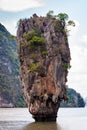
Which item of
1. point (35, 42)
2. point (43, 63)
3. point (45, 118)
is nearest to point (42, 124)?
point (45, 118)

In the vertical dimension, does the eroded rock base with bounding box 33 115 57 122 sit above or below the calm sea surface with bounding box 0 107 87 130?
above

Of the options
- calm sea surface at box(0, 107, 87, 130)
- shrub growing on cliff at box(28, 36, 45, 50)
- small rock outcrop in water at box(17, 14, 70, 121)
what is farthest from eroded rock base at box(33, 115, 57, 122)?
shrub growing on cliff at box(28, 36, 45, 50)

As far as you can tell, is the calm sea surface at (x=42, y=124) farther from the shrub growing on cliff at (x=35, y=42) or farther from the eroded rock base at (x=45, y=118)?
the shrub growing on cliff at (x=35, y=42)

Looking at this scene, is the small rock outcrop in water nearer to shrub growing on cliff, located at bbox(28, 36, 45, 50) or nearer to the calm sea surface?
shrub growing on cliff, located at bbox(28, 36, 45, 50)

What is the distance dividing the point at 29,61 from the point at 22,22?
6.45 metres

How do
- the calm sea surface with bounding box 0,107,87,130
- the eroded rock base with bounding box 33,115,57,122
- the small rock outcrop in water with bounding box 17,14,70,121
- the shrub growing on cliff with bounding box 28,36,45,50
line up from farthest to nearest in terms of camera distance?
the shrub growing on cliff with bounding box 28,36,45,50 → the eroded rock base with bounding box 33,115,57,122 → the small rock outcrop in water with bounding box 17,14,70,121 → the calm sea surface with bounding box 0,107,87,130

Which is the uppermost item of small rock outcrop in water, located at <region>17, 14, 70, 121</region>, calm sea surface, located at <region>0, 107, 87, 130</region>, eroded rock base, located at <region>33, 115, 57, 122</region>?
small rock outcrop in water, located at <region>17, 14, 70, 121</region>

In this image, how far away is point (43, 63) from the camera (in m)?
60.7

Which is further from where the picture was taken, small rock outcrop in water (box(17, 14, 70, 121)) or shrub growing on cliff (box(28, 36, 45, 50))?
shrub growing on cliff (box(28, 36, 45, 50))

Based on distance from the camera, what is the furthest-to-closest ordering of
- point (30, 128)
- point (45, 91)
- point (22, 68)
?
point (22, 68)
point (45, 91)
point (30, 128)

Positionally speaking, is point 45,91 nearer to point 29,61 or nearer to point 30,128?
point 29,61

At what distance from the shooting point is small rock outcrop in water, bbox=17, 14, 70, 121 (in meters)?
59.9

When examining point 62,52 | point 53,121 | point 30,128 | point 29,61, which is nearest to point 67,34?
point 62,52

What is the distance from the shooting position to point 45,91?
5969cm
